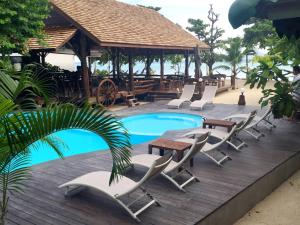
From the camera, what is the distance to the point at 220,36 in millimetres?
31672

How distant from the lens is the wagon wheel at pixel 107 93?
15965mm

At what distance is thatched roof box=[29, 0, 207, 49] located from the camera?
15281 millimetres

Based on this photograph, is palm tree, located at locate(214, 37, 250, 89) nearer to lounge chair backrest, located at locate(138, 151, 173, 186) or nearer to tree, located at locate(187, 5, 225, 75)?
tree, located at locate(187, 5, 225, 75)

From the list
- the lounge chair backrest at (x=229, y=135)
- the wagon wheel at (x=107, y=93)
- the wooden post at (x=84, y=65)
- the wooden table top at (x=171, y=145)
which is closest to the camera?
the wooden table top at (x=171, y=145)

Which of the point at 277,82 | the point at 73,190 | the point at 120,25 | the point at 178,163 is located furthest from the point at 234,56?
the point at 73,190

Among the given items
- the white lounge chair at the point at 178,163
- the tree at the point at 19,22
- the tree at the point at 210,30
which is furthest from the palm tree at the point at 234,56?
the white lounge chair at the point at 178,163

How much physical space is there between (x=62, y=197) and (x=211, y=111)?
389 inches

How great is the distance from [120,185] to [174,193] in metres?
0.99

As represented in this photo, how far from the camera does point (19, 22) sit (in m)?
12.5

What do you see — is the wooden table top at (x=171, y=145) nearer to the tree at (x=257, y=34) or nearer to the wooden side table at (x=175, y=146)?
the wooden side table at (x=175, y=146)

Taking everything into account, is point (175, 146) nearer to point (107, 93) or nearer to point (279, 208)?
point (279, 208)

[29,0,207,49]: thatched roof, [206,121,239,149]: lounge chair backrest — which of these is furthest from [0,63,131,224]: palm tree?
[29,0,207,49]: thatched roof

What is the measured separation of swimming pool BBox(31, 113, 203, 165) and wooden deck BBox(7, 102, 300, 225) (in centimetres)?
273

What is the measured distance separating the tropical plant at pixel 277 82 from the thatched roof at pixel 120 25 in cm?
719
